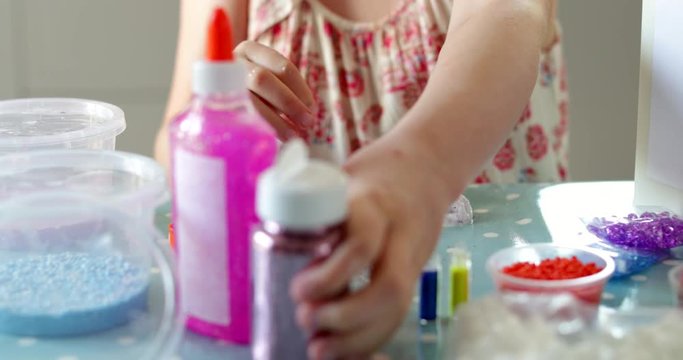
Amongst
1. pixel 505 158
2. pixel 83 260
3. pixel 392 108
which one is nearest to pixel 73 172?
pixel 83 260

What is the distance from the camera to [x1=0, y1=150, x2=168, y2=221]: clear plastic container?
74 centimetres

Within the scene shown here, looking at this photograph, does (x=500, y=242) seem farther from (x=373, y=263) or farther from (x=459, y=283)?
(x=373, y=263)

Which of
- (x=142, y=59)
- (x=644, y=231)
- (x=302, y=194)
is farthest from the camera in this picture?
(x=142, y=59)

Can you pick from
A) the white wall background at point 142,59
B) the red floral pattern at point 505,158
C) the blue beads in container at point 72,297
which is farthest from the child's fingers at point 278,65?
the white wall background at point 142,59

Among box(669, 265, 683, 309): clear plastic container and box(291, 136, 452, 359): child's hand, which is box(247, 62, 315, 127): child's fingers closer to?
box(291, 136, 452, 359): child's hand

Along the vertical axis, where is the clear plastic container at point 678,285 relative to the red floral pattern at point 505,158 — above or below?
above

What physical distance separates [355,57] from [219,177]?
2.32 feet

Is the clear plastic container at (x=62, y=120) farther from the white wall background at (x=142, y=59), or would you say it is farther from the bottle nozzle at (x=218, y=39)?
the white wall background at (x=142, y=59)

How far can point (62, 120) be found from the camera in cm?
93

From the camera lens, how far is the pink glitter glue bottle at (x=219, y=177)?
0.58 metres

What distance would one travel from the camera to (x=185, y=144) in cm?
60

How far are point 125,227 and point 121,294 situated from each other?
0.16 ft

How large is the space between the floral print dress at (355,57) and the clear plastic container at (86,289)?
549 millimetres

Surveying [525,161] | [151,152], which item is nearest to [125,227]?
[525,161]
